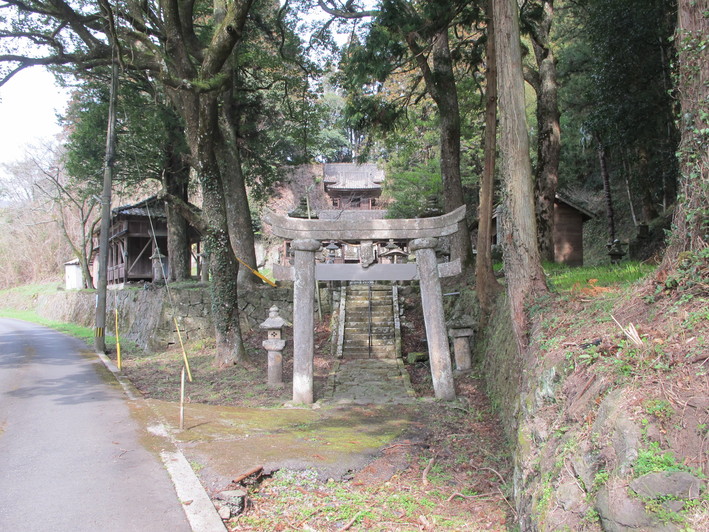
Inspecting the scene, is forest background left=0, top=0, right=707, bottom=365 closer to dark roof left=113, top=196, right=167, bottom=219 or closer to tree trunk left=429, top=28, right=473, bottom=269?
tree trunk left=429, top=28, right=473, bottom=269

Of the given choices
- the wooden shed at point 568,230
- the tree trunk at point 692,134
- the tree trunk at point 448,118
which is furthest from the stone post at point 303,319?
the wooden shed at point 568,230

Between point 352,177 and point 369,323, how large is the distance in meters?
29.6

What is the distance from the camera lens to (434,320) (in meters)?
10.1

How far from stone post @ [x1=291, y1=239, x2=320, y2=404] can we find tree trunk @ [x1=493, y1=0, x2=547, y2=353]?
3801 mm

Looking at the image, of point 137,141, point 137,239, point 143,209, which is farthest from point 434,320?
point 137,239

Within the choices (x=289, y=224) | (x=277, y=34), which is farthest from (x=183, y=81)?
(x=277, y=34)

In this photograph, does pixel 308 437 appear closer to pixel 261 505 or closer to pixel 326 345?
pixel 261 505

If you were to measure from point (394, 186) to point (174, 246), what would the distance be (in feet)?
35.4

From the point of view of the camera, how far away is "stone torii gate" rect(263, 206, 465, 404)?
9844mm

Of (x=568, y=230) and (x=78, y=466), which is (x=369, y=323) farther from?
(x=568, y=230)

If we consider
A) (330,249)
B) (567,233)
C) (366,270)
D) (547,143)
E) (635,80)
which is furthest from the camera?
(567,233)

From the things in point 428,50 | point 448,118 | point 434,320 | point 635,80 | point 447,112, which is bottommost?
point 434,320

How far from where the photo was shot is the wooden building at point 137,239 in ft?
85.6

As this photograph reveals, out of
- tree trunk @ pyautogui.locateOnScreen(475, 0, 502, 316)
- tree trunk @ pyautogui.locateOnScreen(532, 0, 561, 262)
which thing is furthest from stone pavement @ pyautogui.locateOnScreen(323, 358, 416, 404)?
tree trunk @ pyautogui.locateOnScreen(532, 0, 561, 262)
